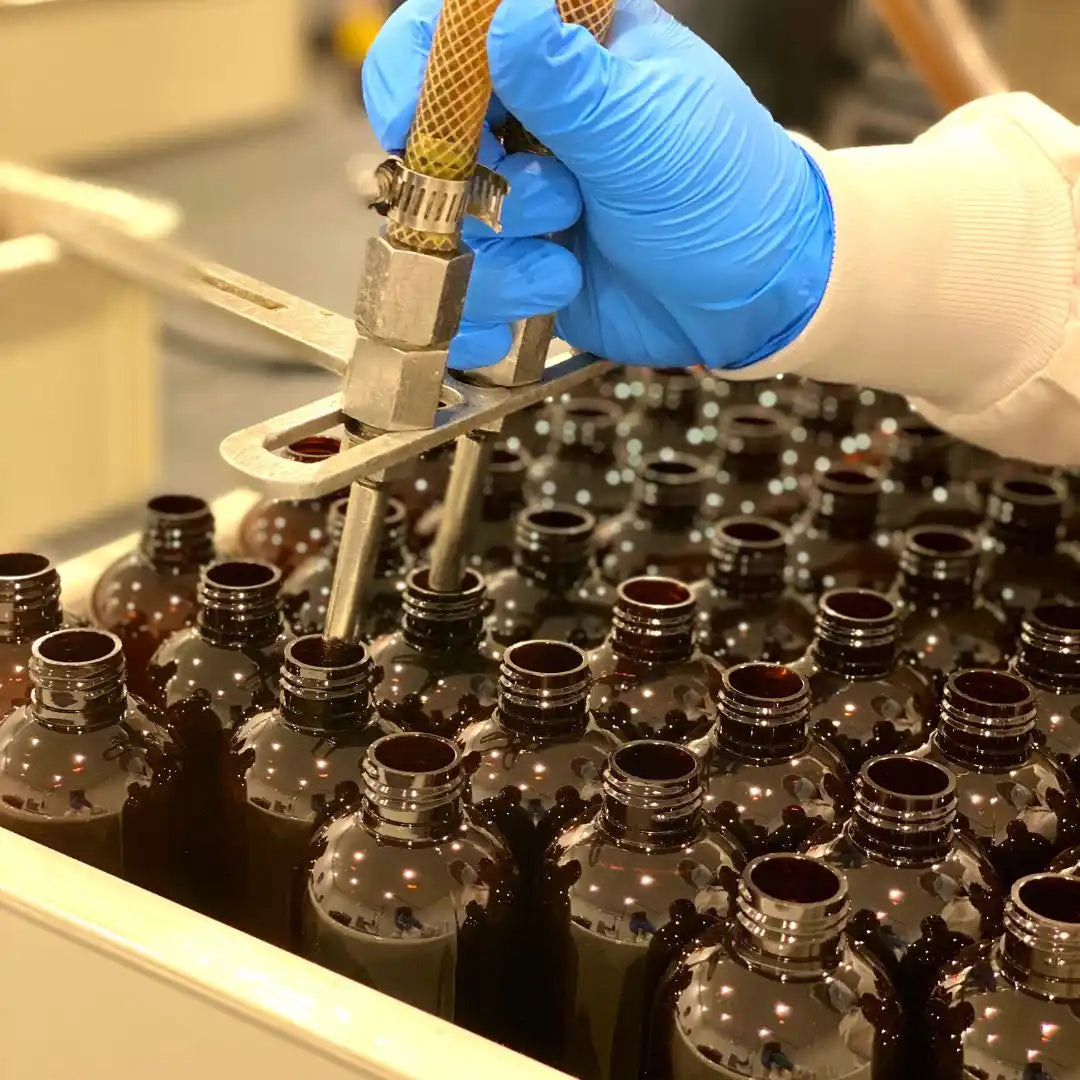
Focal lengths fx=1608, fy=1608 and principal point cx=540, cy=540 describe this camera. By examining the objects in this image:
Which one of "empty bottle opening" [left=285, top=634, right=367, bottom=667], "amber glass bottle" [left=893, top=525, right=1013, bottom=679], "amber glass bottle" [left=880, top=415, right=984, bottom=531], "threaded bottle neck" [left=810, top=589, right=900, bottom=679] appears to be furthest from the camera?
"amber glass bottle" [left=880, top=415, right=984, bottom=531]

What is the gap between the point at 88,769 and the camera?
2.92 ft

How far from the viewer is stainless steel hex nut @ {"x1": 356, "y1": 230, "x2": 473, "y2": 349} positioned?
0.78 m

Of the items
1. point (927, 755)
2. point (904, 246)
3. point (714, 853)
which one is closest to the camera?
point (714, 853)

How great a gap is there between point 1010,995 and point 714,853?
0.55ft

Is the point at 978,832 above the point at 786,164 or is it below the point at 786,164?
below

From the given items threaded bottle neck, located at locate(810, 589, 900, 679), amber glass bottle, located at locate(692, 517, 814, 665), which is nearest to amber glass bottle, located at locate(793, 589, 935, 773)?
threaded bottle neck, located at locate(810, 589, 900, 679)

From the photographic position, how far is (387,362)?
2.62ft

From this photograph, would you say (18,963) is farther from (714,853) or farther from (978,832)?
(978,832)

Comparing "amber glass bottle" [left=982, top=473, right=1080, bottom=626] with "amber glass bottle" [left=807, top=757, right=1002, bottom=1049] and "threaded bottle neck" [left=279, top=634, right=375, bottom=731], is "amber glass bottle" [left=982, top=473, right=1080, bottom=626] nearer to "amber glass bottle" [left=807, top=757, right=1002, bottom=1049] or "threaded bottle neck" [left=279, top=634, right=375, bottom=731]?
"amber glass bottle" [left=807, top=757, right=1002, bottom=1049]

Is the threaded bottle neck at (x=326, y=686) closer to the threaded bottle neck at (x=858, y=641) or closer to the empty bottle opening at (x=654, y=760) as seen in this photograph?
the empty bottle opening at (x=654, y=760)

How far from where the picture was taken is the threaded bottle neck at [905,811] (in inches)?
32.1

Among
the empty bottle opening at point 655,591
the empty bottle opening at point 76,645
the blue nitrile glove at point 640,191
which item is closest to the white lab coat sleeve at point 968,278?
the blue nitrile glove at point 640,191

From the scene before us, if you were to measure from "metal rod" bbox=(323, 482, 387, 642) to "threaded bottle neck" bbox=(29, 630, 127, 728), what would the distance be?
0.12 m

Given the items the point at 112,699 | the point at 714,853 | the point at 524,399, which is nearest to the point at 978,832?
the point at 714,853
